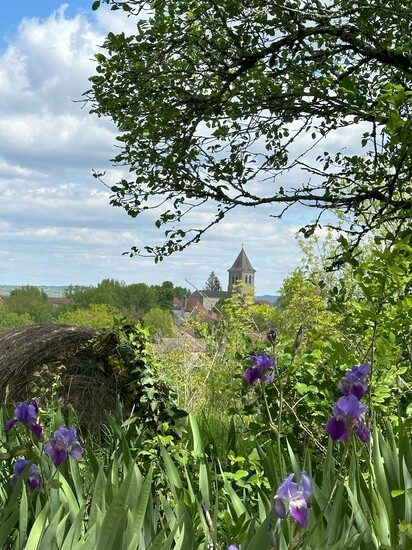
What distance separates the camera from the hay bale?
6762mm

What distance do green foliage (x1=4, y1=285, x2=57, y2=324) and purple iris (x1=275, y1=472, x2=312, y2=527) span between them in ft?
244

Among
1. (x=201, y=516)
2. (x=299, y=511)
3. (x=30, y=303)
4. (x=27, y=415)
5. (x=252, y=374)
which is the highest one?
(x=30, y=303)

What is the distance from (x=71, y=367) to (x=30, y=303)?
76.1 metres

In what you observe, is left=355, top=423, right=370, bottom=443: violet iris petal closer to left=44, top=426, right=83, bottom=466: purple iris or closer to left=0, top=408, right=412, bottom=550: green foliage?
left=0, top=408, right=412, bottom=550: green foliage

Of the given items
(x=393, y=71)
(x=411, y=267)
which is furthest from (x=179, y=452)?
(x=393, y=71)

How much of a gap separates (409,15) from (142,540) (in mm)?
4517

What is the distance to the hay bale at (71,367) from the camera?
676cm

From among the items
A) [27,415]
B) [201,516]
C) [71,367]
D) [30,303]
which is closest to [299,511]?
[201,516]

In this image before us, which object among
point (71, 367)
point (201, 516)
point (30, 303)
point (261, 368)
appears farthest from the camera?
point (30, 303)

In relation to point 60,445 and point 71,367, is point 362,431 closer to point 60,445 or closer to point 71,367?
point 60,445

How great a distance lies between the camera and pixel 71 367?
6957 mm

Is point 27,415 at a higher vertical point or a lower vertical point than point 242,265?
lower

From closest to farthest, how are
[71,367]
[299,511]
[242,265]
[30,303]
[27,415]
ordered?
[299,511] < [27,415] < [71,367] < [30,303] < [242,265]

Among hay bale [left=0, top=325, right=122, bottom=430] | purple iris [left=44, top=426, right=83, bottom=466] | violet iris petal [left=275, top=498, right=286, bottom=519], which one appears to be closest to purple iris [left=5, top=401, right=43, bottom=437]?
purple iris [left=44, top=426, right=83, bottom=466]
